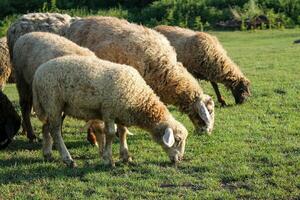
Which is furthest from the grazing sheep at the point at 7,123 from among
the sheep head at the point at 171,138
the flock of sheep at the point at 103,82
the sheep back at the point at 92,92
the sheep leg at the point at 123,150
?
the sheep head at the point at 171,138

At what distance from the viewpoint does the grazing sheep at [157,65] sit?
9641mm

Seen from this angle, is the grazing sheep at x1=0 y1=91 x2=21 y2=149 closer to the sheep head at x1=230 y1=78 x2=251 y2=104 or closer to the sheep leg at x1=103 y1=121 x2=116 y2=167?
the sheep leg at x1=103 y1=121 x2=116 y2=167

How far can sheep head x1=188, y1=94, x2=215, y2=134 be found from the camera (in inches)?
380

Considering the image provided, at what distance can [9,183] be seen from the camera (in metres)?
7.12

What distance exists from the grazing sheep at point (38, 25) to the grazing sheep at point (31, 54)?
1305 mm

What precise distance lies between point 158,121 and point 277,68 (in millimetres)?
10420

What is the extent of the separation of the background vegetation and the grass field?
2137 cm

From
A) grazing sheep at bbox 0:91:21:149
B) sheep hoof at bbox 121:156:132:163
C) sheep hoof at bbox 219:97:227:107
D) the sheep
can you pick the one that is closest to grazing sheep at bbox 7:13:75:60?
grazing sheep at bbox 0:91:21:149

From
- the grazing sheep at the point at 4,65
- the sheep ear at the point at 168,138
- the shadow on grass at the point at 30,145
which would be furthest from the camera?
the grazing sheep at the point at 4,65

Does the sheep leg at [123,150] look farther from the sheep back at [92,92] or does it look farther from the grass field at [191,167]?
the sheep back at [92,92]

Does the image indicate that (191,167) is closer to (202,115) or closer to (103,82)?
(103,82)

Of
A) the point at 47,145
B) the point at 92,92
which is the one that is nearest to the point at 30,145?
the point at 47,145

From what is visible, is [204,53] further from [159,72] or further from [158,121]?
[158,121]

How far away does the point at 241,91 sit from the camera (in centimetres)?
1291
